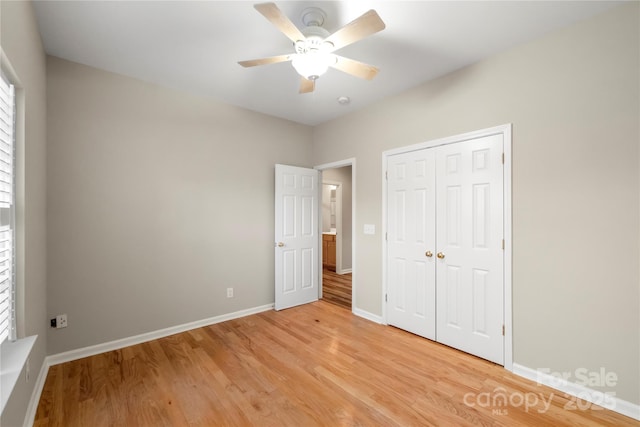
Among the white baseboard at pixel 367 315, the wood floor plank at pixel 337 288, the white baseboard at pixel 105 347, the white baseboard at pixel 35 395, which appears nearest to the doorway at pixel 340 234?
the wood floor plank at pixel 337 288

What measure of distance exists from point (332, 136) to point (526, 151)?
244 centimetres

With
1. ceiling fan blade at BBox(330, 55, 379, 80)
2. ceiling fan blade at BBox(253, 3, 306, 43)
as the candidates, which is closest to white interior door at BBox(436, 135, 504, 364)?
ceiling fan blade at BBox(330, 55, 379, 80)

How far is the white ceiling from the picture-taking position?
75.2 inches

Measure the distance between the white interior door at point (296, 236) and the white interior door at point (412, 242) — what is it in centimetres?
131

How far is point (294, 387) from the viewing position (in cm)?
213

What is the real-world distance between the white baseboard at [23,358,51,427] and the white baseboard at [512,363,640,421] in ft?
11.4

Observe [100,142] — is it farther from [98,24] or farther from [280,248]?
[280,248]

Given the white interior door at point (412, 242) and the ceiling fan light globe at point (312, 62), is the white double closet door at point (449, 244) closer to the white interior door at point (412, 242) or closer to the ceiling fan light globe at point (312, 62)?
the white interior door at point (412, 242)

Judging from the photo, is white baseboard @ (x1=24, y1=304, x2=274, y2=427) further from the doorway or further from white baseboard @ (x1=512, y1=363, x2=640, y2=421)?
white baseboard @ (x1=512, y1=363, x2=640, y2=421)

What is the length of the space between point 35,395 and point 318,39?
3.09m

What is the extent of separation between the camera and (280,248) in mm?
3891

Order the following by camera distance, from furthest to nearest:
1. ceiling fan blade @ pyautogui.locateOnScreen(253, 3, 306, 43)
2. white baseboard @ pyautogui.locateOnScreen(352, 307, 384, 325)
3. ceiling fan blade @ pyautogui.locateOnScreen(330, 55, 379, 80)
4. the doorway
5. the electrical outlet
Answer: the doorway < white baseboard @ pyautogui.locateOnScreen(352, 307, 384, 325) < the electrical outlet < ceiling fan blade @ pyautogui.locateOnScreen(330, 55, 379, 80) < ceiling fan blade @ pyautogui.locateOnScreen(253, 3, 306, 43)

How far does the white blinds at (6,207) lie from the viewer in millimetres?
1470

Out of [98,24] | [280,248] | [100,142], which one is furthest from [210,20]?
[280,248]
